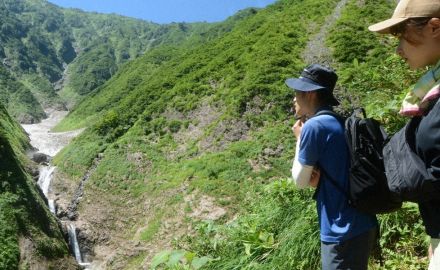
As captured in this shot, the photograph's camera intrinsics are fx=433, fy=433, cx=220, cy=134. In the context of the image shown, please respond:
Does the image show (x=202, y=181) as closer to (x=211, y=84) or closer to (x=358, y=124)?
(x=211, y=84)

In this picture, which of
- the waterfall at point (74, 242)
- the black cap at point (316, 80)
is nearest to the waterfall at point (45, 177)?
the waterfall at point (74, 242)

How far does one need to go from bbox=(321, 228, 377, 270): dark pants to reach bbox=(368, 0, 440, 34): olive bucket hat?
4.85 ft

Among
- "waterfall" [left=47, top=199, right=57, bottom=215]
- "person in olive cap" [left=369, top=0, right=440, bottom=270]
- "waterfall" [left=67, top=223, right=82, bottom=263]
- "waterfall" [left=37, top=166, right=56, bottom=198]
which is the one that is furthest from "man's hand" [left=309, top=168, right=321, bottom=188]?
"waterfall" [left=37, top=166, right=56, bottom=198]

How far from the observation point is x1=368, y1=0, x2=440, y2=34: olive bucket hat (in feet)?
7.07

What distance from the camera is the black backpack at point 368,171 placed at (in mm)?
2727

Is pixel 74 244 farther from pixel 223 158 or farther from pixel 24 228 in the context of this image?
pixel 223 158

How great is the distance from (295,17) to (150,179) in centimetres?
1883

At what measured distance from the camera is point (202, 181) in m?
21.5

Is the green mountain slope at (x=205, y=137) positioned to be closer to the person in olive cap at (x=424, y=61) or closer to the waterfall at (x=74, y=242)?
the waterfall at (x=74, y=242)

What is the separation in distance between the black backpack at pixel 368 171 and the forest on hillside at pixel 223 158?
5.05 ft

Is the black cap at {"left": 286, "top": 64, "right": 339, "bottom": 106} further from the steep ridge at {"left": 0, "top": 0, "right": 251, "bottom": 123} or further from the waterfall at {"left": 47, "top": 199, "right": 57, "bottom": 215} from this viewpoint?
the steep ridge at {"left": 0, "top": 0, "right": 251, "bottom": 123}

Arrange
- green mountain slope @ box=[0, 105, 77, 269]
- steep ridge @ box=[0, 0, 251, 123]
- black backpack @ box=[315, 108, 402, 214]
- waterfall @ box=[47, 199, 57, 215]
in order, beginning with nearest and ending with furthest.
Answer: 1. black backpack @ box=[315, 108, 402, 214]
2. green mountain slope @ box=[0, 105, 77, 269]
3. waterfall @ box=[47, 199, 57, 215]
4. steep ridge @ box=[0, 0, 251, 123]

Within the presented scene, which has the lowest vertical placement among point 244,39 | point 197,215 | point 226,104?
point 197,215

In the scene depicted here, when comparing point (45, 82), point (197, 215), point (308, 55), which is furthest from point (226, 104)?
point (45, 82)
